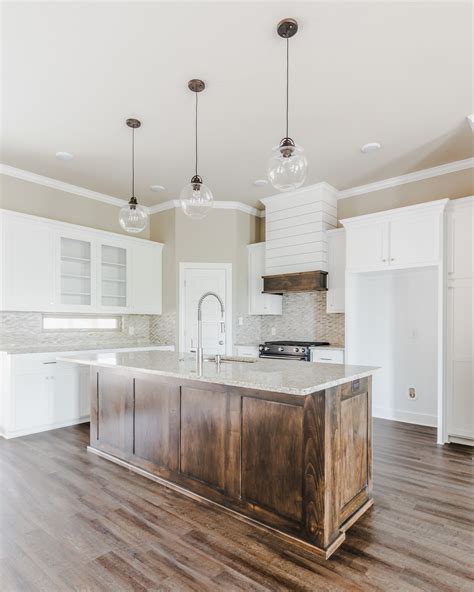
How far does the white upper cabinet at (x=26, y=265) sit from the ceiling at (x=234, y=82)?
0.80 m

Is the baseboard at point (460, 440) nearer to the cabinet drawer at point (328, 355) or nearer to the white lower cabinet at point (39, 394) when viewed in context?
the cabinet drawer at point (328, 355)

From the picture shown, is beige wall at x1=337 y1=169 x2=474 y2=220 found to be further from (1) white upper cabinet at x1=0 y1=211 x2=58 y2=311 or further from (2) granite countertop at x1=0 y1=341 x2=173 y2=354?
(1) white upper cabinet at x1=0 y1=211 x2=58 y2=311

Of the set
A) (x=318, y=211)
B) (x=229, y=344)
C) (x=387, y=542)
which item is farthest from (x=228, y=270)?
(x=387, y=542)

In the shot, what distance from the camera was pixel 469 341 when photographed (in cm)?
393

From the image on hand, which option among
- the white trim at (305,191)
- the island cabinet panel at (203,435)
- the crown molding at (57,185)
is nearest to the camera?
the island cabinet panel at (203,435)

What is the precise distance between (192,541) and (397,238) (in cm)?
365

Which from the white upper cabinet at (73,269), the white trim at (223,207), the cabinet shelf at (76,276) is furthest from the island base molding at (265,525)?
the white trim at (223,207)

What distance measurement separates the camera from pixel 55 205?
5176 millimetres

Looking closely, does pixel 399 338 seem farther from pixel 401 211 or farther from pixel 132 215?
pixel 132 215

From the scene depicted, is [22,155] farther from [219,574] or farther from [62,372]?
[219,574]

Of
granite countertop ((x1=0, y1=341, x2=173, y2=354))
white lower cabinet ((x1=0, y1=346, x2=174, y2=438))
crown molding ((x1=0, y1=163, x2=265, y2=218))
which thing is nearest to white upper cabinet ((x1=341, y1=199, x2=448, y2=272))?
crown molding ((x1=0, y1=163, x2=265, y2=218))

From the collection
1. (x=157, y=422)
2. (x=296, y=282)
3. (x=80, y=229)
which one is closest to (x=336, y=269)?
(x=296, y=282)

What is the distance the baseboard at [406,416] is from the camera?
4566 millimetres

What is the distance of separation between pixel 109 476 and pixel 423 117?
164 inches
